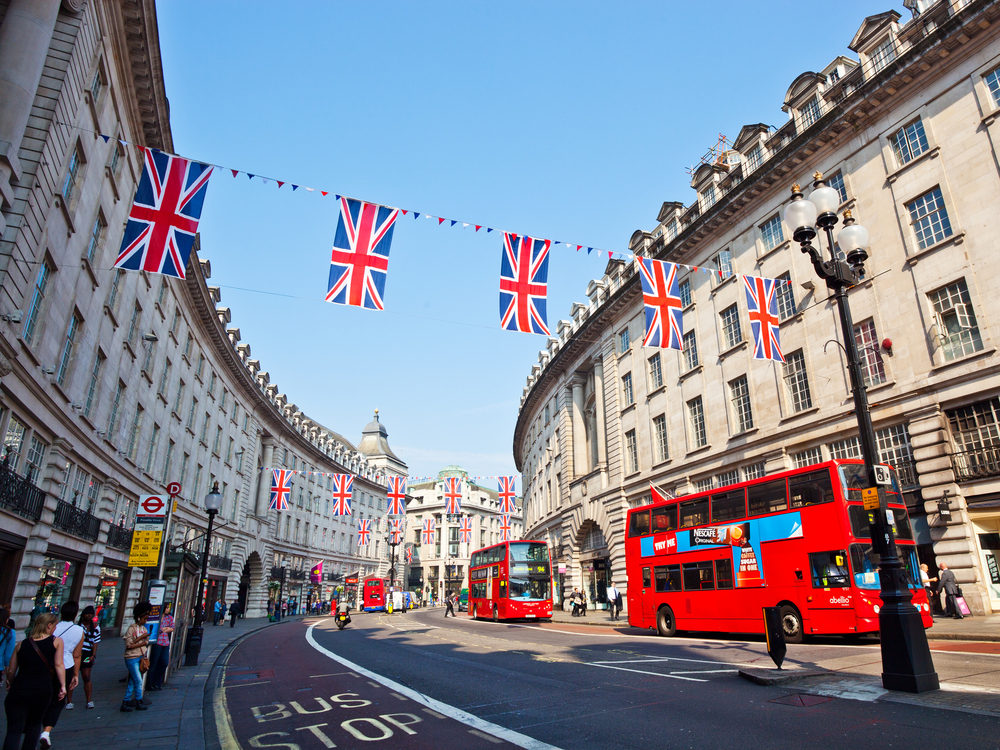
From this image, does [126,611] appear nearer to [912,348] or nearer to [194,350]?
[194,350]

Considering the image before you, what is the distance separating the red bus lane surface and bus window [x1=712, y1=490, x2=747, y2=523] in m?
11.2

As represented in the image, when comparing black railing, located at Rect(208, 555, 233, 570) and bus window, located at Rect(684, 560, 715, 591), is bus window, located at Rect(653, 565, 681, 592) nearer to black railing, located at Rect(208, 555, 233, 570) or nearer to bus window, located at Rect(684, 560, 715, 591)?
bus window, located at Rect(684, 560, 715, 591)

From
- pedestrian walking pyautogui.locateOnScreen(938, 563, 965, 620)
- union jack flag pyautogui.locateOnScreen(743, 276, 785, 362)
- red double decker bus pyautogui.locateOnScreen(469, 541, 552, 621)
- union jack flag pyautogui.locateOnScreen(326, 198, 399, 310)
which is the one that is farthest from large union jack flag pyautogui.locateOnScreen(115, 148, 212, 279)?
red double decker bus pyautogui.locateOnScreen(469, 541, 552, 621)

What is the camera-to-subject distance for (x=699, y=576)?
18.8 m

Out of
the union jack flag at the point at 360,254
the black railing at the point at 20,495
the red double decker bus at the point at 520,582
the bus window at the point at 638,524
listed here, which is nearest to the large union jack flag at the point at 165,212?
the union jack flag at the point at 360,254

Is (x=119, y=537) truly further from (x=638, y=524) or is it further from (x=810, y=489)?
(x=810, y=489)

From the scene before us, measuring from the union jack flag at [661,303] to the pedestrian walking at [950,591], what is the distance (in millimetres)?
10030

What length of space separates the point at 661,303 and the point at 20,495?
18084mm

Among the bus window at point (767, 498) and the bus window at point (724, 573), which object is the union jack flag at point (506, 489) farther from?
the bus window at point (767, 498)

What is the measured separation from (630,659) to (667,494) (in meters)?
19.6

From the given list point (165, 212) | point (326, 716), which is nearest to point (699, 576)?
point (326, 716)

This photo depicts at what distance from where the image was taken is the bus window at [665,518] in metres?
20.4

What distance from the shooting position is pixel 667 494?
31500 millimetres

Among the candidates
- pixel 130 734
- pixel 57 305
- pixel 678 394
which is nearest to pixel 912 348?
pixel 678 394
